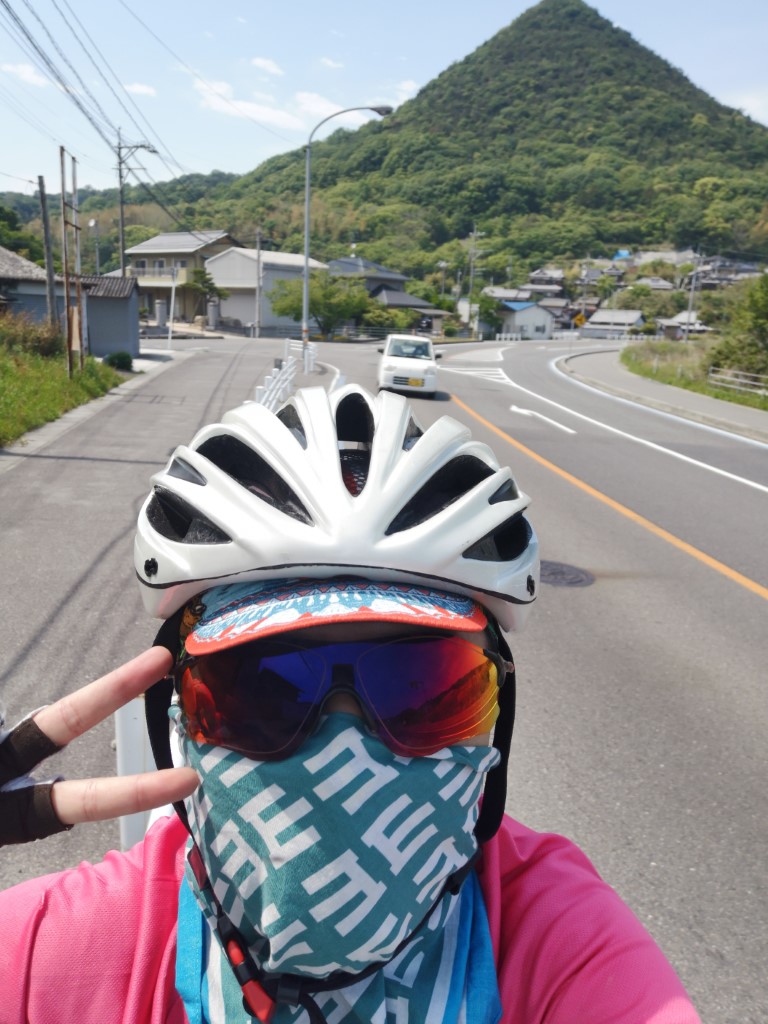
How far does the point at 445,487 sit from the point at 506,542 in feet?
0.57

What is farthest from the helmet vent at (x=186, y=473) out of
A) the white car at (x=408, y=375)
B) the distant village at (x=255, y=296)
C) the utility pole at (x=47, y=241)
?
the distant village at (x=255, y=296)

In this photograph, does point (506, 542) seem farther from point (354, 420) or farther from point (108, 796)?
point (108, 796)

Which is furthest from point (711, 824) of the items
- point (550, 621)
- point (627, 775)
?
point (550, 621)

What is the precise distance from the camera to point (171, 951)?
1.28 m

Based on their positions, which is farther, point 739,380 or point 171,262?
point 171,262

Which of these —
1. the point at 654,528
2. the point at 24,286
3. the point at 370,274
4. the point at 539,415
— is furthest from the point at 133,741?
the point at 370,274

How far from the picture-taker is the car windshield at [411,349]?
24297mm

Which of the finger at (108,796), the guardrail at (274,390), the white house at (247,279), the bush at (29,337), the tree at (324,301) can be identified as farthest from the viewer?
the white house at (247,279)

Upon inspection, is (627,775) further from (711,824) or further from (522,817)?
(522,817)

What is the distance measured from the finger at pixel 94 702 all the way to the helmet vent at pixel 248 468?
1.33 feet

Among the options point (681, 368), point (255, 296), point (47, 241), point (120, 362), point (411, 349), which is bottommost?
point (120, 362)

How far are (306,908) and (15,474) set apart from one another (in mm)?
9791

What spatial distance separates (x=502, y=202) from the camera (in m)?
151

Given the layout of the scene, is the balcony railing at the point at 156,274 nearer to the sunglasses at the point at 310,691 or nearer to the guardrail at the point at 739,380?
the guardrail at the point at 739,380
